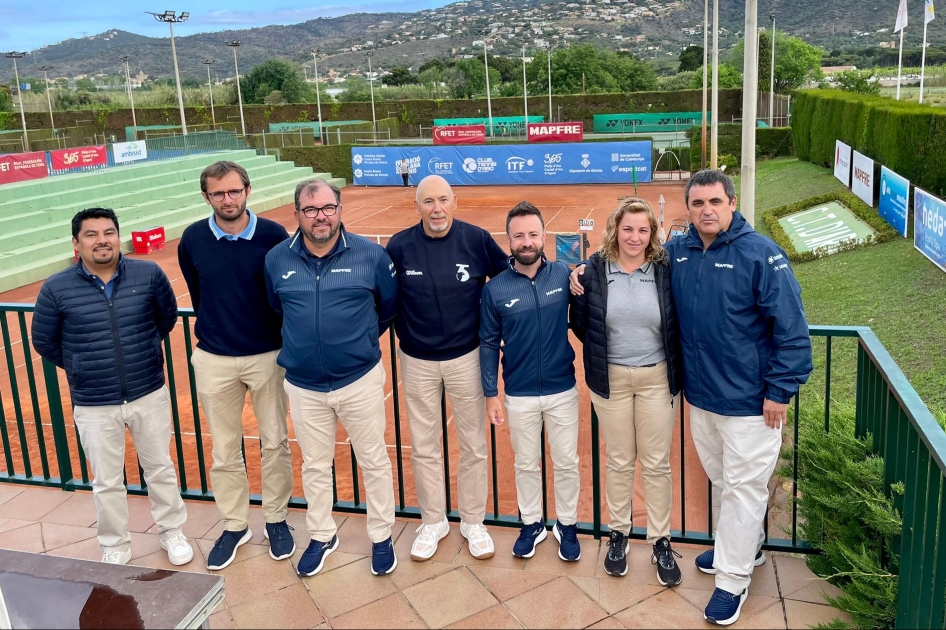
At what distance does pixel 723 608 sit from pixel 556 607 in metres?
0.73

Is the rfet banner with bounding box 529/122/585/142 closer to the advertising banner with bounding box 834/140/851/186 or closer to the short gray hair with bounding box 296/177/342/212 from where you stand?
the advertising banner with bounding box 834/140/851/186

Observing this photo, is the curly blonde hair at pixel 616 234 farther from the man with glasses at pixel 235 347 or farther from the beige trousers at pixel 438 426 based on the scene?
the man with glasses at pixel 235 347

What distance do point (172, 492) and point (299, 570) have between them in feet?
2.75

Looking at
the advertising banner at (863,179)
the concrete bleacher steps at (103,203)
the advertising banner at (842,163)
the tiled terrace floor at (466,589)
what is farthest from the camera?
the advertising banner at (842,163)

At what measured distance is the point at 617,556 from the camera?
414 cm

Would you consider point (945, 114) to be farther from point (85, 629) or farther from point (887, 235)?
point (85, 629)

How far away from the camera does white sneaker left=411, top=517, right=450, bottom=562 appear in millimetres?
4352

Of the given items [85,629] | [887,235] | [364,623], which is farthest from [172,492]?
[887,235]

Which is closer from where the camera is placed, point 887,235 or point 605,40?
point 887,235

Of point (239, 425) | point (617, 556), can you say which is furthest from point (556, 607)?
point (239, 425)

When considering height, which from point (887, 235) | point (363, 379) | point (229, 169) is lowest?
point (887, 235)

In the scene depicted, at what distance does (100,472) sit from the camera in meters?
4.32

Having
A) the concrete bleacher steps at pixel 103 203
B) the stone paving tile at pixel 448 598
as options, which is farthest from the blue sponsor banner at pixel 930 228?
the concrete bleacher steps at pixel 103 203

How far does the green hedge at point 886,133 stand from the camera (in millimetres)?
16609
